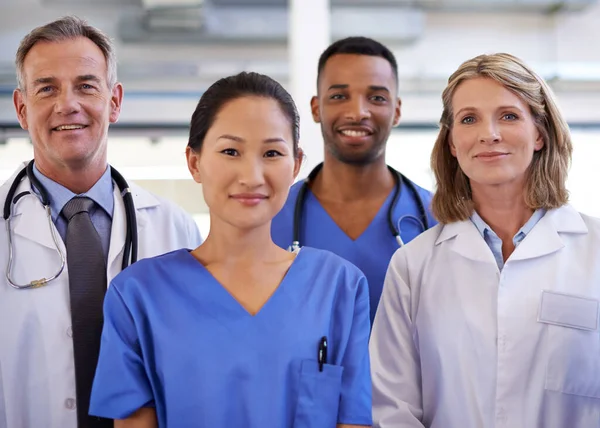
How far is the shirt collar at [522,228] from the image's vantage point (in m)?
1.52

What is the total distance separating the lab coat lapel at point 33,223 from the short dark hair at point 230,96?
39 cm

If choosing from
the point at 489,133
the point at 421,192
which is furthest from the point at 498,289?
the point at 421,192

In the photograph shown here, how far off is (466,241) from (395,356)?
296 mm

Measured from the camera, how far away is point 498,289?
1453 millimetres

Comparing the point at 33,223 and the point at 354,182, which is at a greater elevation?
the point at 354,182

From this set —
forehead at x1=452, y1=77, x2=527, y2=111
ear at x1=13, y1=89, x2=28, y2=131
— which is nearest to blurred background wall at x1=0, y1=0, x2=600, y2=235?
ear at x1=13, y1=89, x2=28, y2=131

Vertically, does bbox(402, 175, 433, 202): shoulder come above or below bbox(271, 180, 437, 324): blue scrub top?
above

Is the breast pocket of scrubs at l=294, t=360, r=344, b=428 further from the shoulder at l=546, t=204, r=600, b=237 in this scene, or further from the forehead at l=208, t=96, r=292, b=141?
the shoulder at l=546, t=204, r=600, b=237

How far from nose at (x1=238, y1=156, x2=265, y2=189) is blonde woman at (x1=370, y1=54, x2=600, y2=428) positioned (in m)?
0.49

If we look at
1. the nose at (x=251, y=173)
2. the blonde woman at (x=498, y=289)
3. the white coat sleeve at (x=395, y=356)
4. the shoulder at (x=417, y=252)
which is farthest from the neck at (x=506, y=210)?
the nose at (x=251, y=173)

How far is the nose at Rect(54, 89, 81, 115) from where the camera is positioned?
145 centimetres

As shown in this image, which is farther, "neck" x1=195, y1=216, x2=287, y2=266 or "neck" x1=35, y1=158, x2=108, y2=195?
"neck" x1=35, y1=158, x2=108, y2=195

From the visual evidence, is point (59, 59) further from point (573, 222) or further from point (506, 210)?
point (573, 222)

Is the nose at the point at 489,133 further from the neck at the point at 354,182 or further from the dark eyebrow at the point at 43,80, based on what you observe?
the dark eyebrow at the point at 43,80
